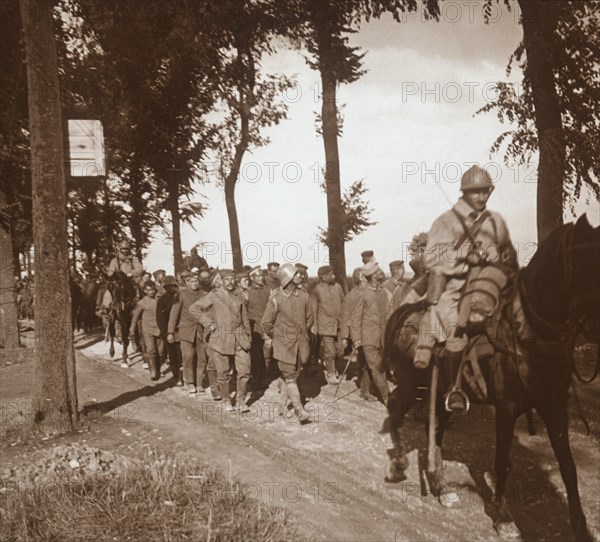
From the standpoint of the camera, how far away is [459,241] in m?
5.18

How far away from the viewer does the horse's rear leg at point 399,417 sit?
21.1ft

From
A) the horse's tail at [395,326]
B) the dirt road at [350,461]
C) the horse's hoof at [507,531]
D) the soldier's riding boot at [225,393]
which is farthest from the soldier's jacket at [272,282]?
the horse's hoof at [507,531]

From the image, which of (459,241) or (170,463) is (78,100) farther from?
(459,241)

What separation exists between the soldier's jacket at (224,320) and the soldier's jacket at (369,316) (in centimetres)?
200

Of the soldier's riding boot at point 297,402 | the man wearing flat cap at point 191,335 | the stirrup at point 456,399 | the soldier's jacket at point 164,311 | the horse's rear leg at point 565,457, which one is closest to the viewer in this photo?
the horse's rear leg at point 565,457

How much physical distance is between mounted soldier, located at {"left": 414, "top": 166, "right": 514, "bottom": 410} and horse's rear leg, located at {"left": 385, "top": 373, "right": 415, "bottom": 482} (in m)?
0.85

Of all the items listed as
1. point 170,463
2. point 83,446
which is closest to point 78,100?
point 83,446

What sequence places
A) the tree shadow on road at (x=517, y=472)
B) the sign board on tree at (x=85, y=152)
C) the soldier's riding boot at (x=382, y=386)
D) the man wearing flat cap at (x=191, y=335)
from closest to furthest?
the tree shadow on road at (x=517, y=472), the sign board on tree at (x=85, y=152), the soldier's riding boot at (x=382, y=386), the man wearing flat cap at (x=191, y=335)

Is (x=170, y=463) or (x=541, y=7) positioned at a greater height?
(x=541, y=7)

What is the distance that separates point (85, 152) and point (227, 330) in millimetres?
3568

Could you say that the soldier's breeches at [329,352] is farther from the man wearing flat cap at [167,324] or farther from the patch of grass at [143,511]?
the patch of grass at [143,511]

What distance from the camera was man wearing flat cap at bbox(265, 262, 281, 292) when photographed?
13.2 metres

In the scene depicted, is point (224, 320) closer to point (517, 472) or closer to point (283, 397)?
point (283, 397)

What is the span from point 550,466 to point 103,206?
1882 cm
